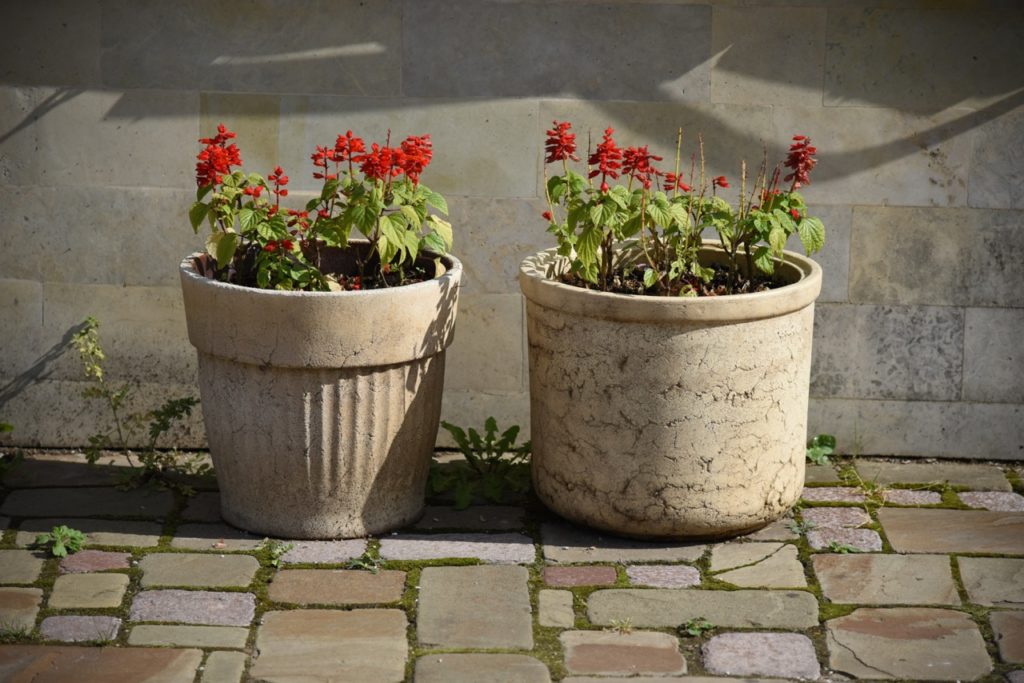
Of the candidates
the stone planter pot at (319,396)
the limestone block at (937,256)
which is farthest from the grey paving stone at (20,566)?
the limestone block at (937,256)

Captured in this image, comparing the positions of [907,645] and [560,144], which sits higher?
[560,144]

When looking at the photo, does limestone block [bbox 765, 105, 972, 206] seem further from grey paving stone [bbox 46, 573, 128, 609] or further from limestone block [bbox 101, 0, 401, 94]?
grey paving stone [bbox 46, 573, 128, 609]

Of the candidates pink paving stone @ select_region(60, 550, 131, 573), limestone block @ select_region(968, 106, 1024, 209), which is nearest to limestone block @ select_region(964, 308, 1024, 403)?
limestone block @ select_region(968, 106, 1024, 209)

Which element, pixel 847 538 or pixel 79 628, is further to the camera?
pixel 847 538

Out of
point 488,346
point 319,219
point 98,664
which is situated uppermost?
point 319,219

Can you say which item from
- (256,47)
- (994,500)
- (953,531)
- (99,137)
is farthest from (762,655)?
(99,137)

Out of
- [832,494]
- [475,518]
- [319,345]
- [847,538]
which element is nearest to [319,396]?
[319,345]

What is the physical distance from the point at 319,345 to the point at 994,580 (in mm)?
2136

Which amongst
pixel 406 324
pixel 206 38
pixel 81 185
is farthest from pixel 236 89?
pixel 406 324

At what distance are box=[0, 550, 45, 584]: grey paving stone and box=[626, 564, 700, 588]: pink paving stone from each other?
178 cm

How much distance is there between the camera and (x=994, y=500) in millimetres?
4918

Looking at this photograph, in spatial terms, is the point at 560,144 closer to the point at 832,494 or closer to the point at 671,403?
the point at 671,403

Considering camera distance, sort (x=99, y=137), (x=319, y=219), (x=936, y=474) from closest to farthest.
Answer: (x=319, y=219), (x=99, y=137), (x=936, y=474)

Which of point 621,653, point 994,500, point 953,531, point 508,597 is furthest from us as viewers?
point 994,500
